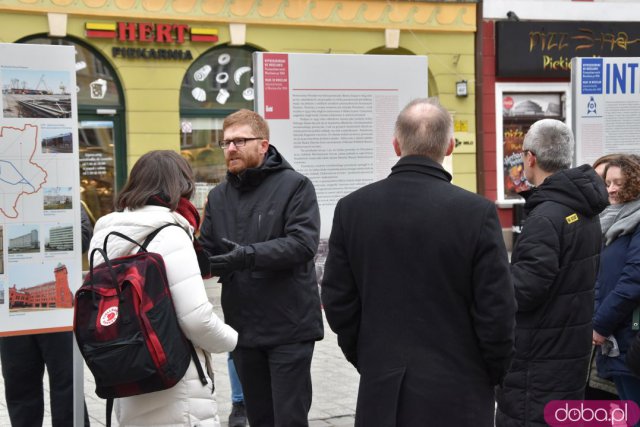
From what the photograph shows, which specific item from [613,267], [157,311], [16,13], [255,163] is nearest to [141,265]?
[157,311]

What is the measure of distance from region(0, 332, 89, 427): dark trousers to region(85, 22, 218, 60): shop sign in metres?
9.44

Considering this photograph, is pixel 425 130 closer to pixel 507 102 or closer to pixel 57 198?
pixel 57 198

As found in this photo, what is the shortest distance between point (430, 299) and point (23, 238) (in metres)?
2.51

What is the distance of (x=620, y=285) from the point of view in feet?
15.5

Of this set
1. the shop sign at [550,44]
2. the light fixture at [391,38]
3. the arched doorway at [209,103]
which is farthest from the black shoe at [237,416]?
the shop sign at [550,44]

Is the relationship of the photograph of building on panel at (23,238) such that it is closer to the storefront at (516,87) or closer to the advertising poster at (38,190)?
the advertising poster at (38,190)

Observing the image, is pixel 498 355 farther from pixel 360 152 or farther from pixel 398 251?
pixel 360 152

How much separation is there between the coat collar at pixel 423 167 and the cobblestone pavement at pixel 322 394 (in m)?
3.48

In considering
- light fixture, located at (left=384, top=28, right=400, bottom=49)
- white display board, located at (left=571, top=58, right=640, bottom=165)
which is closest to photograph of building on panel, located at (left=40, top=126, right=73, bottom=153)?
white display board, located at (left=571, top=58, right=640, bottom=165)

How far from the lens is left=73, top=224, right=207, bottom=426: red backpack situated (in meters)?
3.69

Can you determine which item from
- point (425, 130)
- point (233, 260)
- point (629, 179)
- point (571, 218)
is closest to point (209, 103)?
point (629, 179)

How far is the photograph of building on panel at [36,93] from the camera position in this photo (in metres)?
4.89

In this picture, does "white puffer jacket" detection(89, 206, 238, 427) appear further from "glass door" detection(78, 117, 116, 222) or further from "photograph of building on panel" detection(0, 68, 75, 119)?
"glass door" detection(78, 117, 116, 222)
